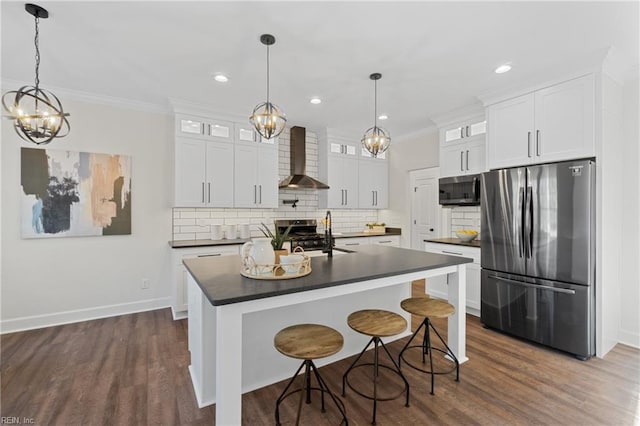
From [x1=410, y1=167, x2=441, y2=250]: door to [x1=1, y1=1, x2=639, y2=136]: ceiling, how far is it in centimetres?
188

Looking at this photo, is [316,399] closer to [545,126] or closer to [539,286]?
[539,286]

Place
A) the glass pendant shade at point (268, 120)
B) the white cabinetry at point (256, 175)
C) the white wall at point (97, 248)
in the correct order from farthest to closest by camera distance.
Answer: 1. the white cabinetry at point (256, 175)
2. the white wall at point (97, 248)
3. the glass pendant shade at point (268, 120)

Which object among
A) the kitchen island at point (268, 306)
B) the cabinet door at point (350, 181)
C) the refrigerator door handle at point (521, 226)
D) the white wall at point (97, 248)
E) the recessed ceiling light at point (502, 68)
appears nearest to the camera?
the kitchen island at point (268, 306)

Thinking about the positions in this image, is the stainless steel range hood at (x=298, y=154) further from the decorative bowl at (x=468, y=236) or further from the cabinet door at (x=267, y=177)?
the decorative bowl at (x=468, y=236)

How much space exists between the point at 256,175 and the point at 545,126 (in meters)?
3.74

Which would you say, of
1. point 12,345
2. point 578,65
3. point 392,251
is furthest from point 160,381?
point 578,65

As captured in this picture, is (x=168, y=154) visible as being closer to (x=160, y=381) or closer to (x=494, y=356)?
(x=160, y=381)

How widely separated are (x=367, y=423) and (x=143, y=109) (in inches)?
176

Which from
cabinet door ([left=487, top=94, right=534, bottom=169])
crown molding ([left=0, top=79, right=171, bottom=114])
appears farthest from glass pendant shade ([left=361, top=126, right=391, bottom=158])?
crown molding ([left=0, top=79, right=171, bottom=114])

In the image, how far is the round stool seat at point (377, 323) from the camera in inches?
76.8

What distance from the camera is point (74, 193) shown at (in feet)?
12.0

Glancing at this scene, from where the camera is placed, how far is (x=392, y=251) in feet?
10.3

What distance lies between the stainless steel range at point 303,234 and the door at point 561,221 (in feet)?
9.17

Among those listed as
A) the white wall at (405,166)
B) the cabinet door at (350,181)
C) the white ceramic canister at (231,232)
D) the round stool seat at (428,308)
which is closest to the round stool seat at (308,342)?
the round stool seat at (428,308)
